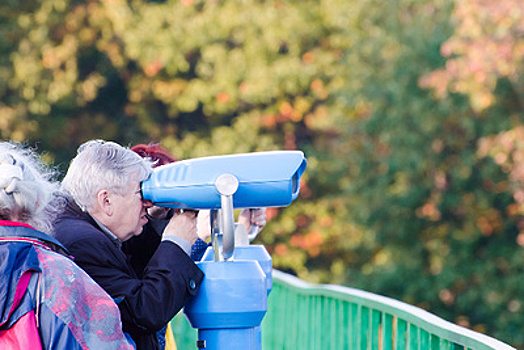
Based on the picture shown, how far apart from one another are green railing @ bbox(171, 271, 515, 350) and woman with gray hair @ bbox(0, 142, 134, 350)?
1.02 meters

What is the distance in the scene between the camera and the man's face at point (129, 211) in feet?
8.28

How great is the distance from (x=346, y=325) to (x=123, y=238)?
1.83 meters

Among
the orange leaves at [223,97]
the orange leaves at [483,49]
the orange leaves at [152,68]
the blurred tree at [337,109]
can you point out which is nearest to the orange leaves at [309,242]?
the blurred tree at [337,109]

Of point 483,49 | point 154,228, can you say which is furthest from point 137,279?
point 483,49

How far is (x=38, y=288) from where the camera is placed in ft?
6.86

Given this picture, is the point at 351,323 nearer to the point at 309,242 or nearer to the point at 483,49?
the point at 483,49

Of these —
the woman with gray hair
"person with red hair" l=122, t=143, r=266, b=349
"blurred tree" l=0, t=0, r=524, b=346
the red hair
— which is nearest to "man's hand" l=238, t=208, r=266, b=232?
"person with red hair" l=122, t=143, r=266, b=349

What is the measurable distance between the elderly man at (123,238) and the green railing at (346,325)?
0.82 metres

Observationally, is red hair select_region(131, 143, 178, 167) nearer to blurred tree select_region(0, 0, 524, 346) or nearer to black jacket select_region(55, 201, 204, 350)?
black jacket select_region(55, 201, 204, 350)

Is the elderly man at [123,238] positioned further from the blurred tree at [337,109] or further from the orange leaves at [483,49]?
the orange leaves at [483,49]

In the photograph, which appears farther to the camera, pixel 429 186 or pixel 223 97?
pixel 223 97

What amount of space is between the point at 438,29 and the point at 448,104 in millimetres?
1314

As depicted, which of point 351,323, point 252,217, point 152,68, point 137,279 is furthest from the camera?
point 152,68

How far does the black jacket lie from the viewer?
2.36 metres
